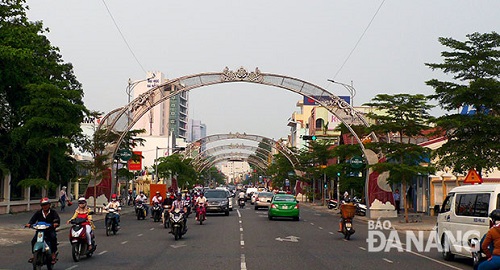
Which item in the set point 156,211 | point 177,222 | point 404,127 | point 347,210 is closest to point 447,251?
point 347,210

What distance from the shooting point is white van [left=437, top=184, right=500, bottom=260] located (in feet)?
53.6

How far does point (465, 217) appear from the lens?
17.5 metres

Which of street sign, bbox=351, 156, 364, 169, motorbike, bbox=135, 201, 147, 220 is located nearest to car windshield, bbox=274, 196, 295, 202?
street sign, bbox=351, 156, 364, 169

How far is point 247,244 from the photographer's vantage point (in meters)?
22.5

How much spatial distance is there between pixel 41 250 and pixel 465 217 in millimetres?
10902

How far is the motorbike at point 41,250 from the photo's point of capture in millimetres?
14258

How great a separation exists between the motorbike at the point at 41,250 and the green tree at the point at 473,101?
19.1 meters

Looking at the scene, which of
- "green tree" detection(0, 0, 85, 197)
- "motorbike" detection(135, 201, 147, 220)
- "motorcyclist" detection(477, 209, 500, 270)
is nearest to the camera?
"motorcyclist" detection(477, 209, 500, 270)

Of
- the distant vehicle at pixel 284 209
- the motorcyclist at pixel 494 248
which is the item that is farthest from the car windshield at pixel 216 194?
the motorcyclist at pixel 494 248

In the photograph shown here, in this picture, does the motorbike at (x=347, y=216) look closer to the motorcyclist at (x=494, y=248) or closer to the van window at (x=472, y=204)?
the van window at (x=472, y=204)

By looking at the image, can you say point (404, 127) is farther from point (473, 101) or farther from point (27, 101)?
point (27, 101)

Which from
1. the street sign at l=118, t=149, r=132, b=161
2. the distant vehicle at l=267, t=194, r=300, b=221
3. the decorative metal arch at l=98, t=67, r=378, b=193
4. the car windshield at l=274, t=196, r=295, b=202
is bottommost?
the distant vehicle at l=267, t=194, r=300, b=221

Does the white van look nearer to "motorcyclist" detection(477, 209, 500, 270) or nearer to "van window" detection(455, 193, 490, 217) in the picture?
"van window" detection(455, 193, 490, 217)

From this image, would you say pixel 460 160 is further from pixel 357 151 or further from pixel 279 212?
pixel 357 151
